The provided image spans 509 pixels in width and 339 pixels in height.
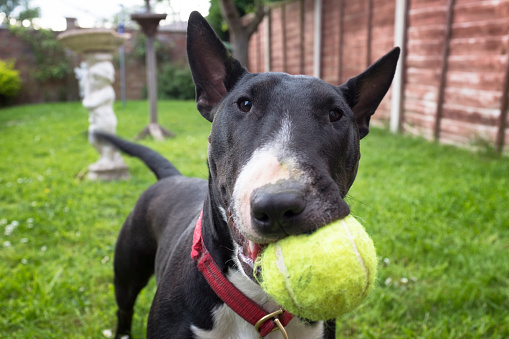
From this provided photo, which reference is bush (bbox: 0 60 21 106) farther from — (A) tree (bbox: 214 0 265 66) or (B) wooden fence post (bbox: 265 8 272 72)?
(B) wooden fence post (bbox: 265 8 272 72)

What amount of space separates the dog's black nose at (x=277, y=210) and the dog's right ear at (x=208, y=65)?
0.85 meters

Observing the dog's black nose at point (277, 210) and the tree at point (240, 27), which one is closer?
the dog's black nose at point (277, 210)

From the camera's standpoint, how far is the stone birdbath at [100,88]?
595cm

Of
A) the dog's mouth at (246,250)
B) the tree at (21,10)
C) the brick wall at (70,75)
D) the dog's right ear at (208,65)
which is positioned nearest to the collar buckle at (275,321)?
the dog's mouth at (246,250)

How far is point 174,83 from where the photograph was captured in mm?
18547

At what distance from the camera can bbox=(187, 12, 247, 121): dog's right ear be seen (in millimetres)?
1920

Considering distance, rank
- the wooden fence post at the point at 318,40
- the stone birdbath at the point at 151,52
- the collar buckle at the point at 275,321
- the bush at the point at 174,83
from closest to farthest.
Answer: the collar buckle at the point at 275,321 < the stone birdbath at the point at 151,52 < the wooden fence post at the point at 318,40 < the bush at the point at 174,83

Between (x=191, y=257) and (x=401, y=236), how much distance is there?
8.59 ft

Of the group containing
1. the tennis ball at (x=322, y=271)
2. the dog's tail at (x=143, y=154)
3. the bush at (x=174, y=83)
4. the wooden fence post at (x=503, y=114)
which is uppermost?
the tennis ball at (x=322, y=271)

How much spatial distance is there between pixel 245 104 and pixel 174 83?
57.5 ft

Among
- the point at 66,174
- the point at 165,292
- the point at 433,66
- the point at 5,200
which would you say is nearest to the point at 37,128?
the point at 66,174

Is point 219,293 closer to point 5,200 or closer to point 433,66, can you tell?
point 5,200

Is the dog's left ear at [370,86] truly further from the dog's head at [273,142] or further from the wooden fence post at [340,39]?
the wooden fence post at [340,39]

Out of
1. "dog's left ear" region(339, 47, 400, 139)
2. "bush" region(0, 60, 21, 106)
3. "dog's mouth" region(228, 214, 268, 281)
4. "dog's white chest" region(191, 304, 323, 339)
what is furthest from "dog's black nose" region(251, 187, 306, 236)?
"bush" region(0, 60, 21, 106)
